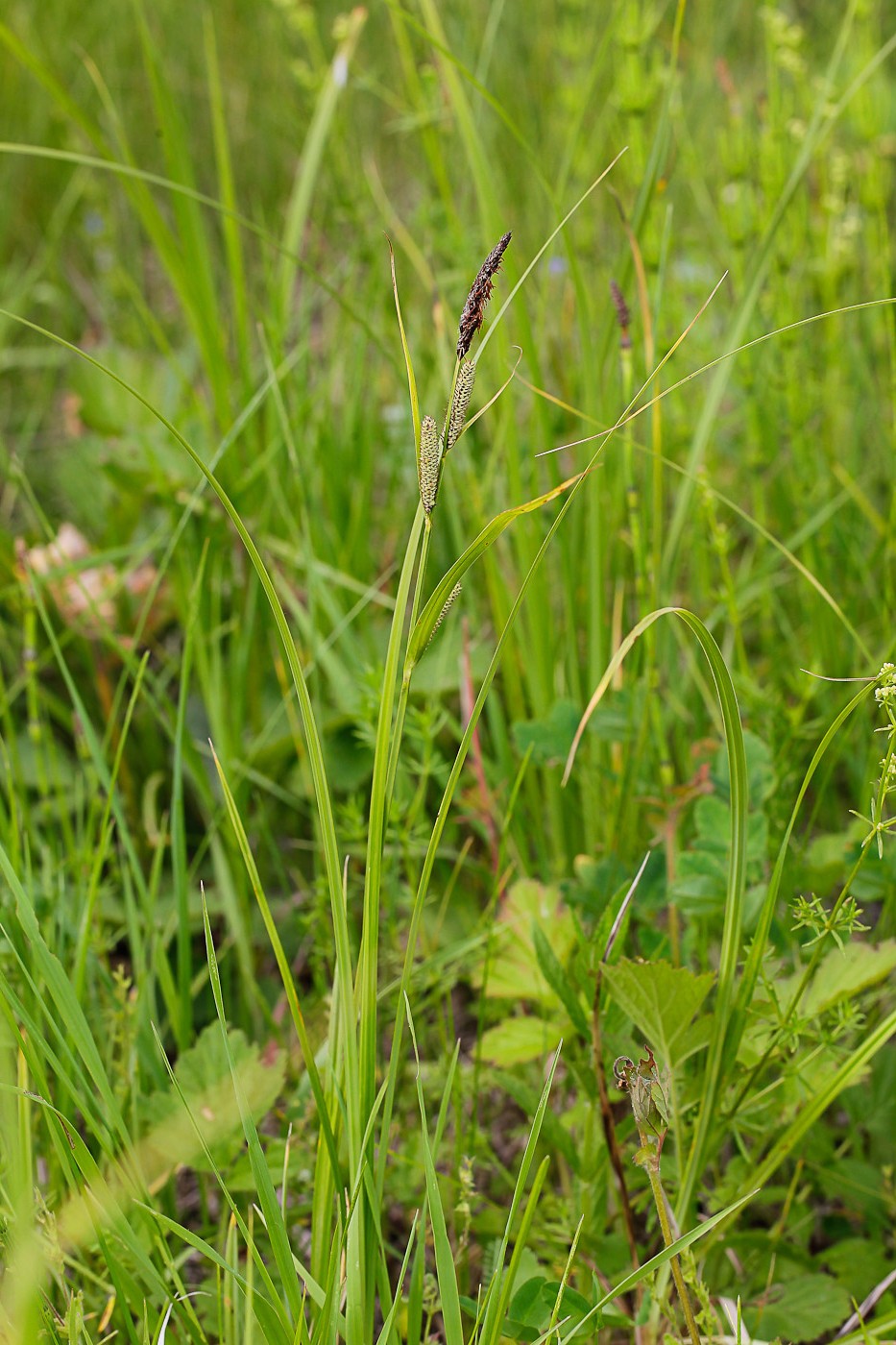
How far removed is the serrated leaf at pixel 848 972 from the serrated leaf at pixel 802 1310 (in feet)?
0.60

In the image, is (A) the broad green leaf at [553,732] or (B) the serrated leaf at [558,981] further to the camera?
(A) the broad green leaf at [553,732]

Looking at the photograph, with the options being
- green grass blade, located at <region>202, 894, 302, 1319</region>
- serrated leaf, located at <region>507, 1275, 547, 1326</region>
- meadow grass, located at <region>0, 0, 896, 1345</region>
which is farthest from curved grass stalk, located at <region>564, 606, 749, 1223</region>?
green grass blade, located at <region>202, 894, 302, 1319</region>

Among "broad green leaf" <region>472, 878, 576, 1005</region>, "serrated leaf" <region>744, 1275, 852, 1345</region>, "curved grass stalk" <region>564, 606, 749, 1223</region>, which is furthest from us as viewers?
"broad green leaf" <region>472, 878, 576, 1005</region>

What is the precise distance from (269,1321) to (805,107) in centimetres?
166

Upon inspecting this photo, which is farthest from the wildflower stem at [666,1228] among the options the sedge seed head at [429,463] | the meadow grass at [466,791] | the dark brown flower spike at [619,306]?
the dark brown flower spike at [619,306]

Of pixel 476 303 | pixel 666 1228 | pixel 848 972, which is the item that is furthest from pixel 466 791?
pixel 476 303

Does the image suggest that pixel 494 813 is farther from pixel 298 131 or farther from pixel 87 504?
pixel 298 131

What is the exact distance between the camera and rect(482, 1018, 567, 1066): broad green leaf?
86 cm

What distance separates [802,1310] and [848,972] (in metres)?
0.23

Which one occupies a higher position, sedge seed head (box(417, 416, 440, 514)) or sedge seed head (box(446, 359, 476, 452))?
sedge seed head (box(446, 359, 476, 452))

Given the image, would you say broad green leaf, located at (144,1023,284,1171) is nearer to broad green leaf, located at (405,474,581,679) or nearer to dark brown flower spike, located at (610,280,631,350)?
broad green leaf, located at (405,474,581,679)

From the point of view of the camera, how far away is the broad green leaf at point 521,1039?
859 mm

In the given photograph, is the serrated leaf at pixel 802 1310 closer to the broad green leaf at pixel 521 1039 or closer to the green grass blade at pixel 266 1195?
the broad green leaf at pixel 521 1039

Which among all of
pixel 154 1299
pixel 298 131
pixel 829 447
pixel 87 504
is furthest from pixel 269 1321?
pixel 298 131
